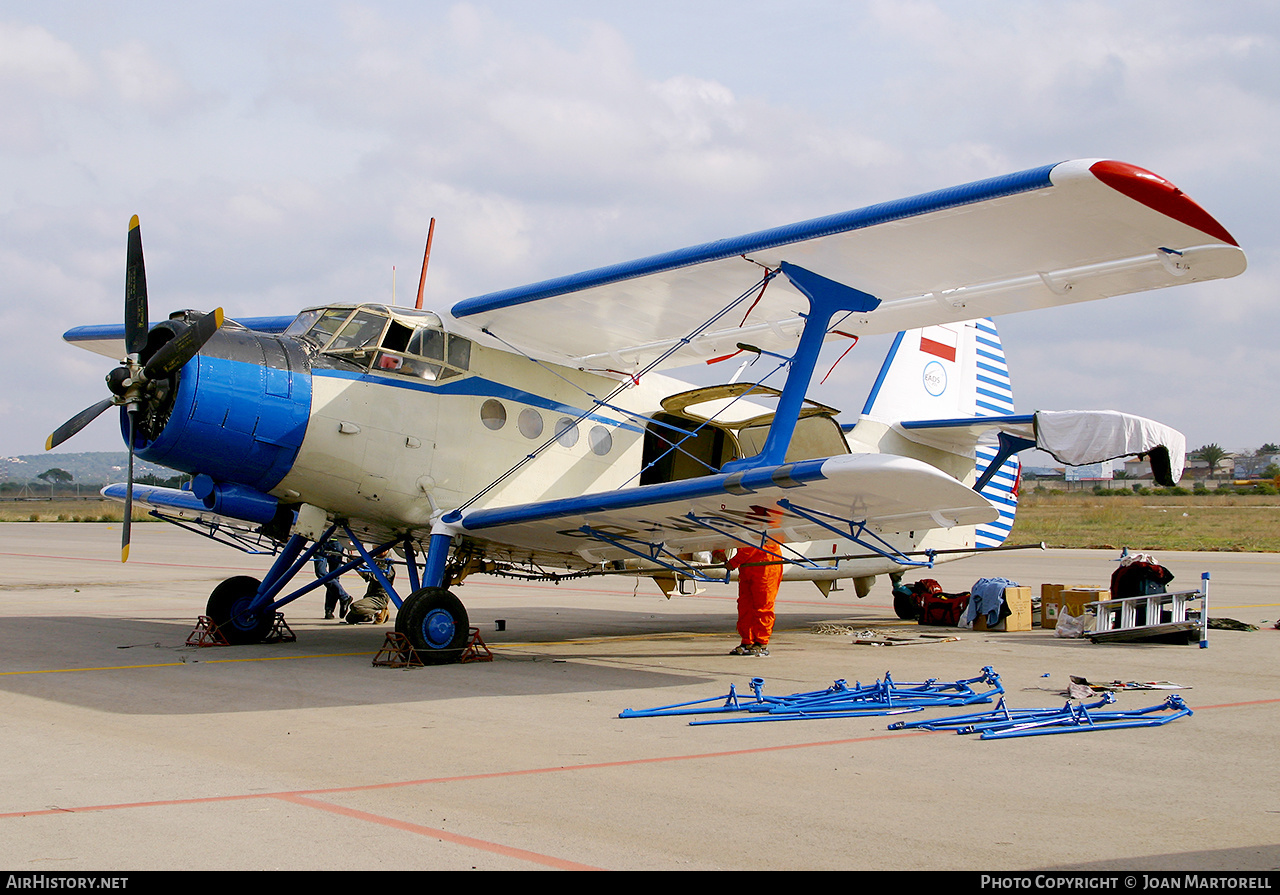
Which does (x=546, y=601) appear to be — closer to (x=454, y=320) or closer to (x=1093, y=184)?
(x=454, y=320)

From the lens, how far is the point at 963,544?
14.7m

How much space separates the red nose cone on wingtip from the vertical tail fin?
6637 millimetres

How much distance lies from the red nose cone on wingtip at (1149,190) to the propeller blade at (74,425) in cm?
867

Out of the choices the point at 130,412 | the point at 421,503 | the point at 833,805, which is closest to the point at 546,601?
the point at 421,503

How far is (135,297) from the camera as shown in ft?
29.9

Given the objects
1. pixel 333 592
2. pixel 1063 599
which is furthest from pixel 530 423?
pixel 1063 599

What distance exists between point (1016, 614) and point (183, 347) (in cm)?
1052

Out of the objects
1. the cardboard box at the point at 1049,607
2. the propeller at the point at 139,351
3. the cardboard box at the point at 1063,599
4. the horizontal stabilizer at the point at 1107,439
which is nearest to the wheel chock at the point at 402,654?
the propeller at the point at 139,351

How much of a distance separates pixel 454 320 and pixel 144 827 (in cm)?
691

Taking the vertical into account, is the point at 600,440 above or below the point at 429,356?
below

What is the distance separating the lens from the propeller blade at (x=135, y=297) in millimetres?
9055

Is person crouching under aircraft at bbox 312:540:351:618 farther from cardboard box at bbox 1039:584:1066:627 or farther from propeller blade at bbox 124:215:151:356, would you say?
cardboard box at bbox 1039:584:1066:627

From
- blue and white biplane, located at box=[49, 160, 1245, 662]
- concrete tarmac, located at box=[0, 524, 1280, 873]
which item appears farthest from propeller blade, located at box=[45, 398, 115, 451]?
concrete tarmac, located at box=[0, 524, 1280, 873]

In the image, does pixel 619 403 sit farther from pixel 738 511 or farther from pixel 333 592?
pixel 333 592
